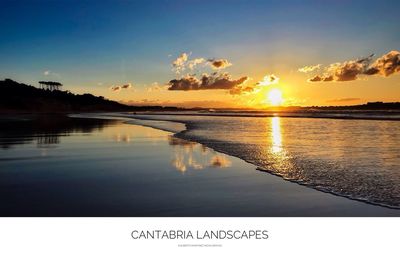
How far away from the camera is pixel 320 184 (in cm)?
754

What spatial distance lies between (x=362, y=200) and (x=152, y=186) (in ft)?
13.1

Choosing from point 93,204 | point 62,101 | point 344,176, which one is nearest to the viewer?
point 93,204

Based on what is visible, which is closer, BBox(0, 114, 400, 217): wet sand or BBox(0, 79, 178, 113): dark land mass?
BBox(0, 114, 400, 217): wet sand

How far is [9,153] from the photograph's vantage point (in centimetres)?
1183

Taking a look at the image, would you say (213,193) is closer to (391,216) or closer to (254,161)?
(391,216)

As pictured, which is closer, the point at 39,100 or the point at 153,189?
the point at 153,189

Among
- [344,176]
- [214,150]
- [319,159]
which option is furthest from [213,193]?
[214,150]

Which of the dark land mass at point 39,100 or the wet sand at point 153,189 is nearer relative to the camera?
the wet sand at point 153,189

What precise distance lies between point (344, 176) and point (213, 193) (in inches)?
130

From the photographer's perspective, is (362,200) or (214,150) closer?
(362,200)
